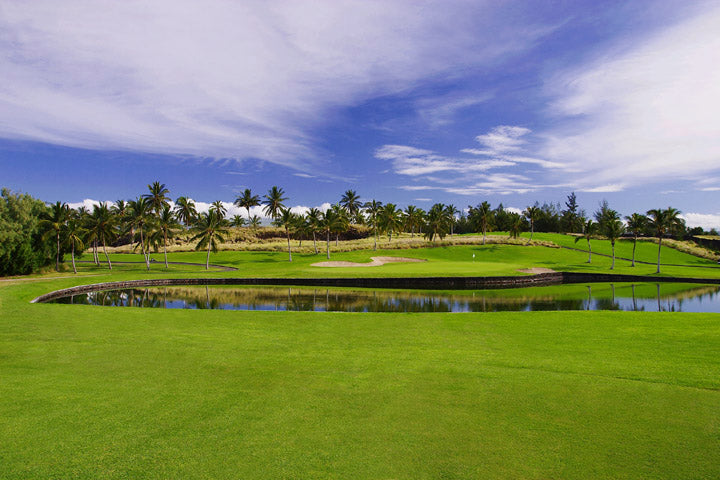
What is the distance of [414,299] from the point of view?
3494 centimetres

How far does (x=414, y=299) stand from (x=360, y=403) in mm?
26765

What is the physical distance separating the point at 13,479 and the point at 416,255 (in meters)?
73.7

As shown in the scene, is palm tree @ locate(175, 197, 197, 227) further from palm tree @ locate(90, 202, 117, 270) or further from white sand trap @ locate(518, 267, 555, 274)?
white sand trap @ locate(518, 267, 555, 274)

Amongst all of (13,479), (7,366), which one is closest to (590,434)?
(13,479)

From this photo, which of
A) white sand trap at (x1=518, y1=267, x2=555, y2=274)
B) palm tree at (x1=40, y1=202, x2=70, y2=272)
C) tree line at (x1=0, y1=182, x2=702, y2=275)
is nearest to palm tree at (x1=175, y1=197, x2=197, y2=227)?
tree line at (x1=0, y1=182, x2=702, y2=275)

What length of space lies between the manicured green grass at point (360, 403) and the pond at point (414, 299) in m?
14.8

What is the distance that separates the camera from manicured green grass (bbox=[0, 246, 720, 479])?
6273mm

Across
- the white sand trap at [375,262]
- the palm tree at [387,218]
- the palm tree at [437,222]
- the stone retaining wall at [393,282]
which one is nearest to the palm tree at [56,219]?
the stone retaining wall at [393,282]

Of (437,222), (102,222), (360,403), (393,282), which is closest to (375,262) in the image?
(393,282)

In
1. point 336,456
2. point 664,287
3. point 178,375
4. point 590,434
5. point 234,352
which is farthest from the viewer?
point 664,287

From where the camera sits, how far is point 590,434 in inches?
284

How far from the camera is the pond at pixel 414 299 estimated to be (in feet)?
102

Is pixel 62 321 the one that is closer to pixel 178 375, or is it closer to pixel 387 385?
pixel 178 375

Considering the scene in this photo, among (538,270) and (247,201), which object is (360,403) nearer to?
(538,270)
